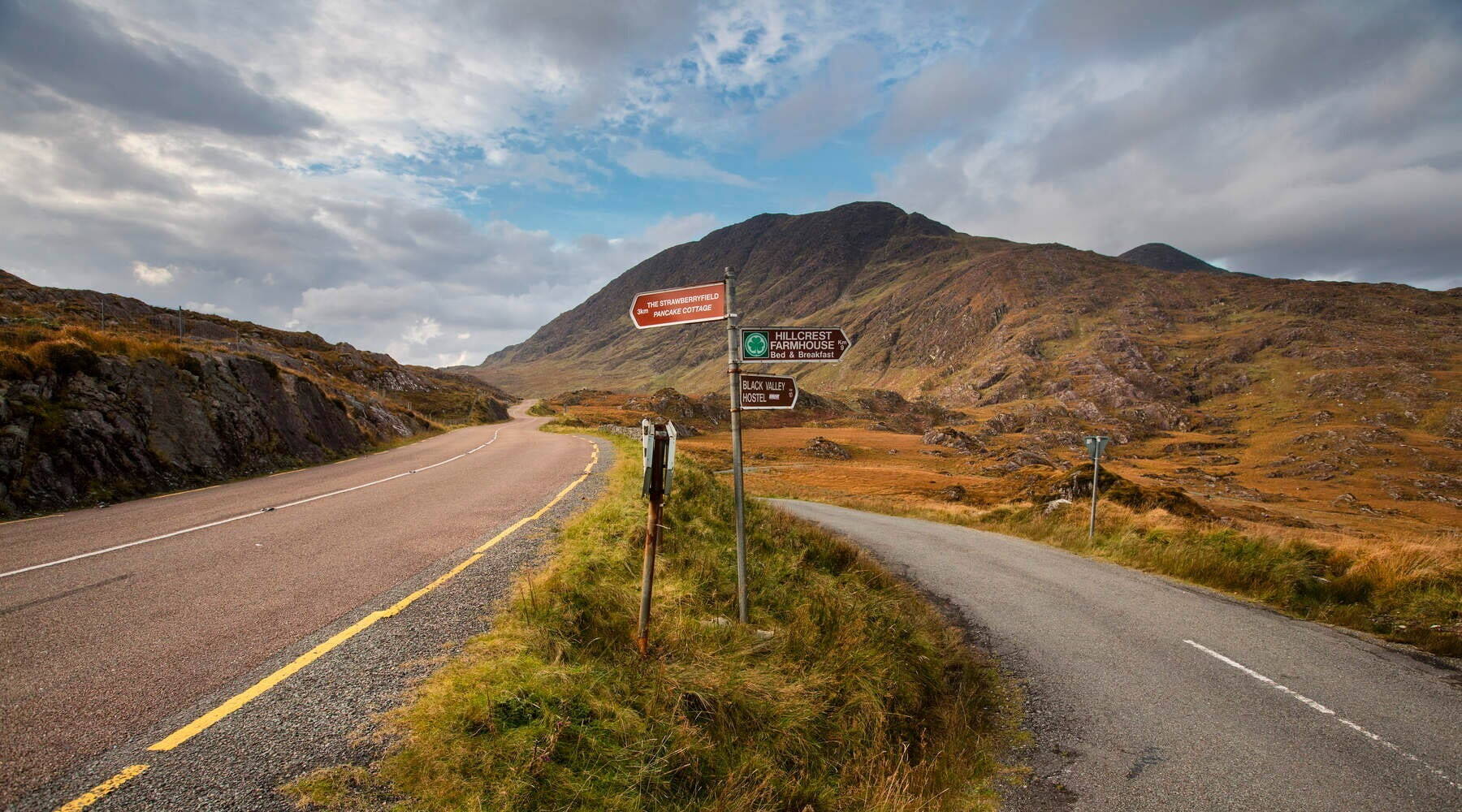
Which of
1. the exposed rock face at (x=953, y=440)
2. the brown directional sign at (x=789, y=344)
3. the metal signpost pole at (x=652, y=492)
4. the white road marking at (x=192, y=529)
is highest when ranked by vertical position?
the brown directional sign at (x=789, y=344)

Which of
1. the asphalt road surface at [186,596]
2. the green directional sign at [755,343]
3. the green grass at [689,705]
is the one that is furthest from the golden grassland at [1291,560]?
the asphalt road surface at [186,596]

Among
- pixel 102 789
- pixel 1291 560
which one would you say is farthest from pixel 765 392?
pixel 1291 560

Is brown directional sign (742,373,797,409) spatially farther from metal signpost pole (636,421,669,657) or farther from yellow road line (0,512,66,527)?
yellow road line (0,512,66,527)

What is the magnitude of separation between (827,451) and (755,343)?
65517 mm

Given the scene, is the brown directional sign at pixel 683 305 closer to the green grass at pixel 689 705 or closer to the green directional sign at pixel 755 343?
the green directional sign at pixel 755 343

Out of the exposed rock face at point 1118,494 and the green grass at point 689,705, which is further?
the exposed rock face at point 1118,494

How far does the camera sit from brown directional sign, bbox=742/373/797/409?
589 centimetres

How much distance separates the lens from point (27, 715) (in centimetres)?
358

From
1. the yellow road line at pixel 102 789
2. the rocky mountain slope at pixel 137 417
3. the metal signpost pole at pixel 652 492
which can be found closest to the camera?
the yellow road line at pixel 102 789

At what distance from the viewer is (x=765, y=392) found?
6004 millimetres

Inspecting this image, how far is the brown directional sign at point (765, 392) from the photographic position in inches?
232

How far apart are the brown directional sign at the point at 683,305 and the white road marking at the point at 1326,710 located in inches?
289

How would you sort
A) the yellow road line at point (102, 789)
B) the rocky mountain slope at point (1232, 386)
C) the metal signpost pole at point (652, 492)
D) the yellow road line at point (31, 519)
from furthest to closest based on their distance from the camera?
the rocky mountain slope at point (1232, 386) → the yellow road line at point (31, 519) → the metal signpost pole at point (652, 492) → the yellow road line at point (102, 789)

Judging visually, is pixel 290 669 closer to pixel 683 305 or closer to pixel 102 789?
pixel 102 789
